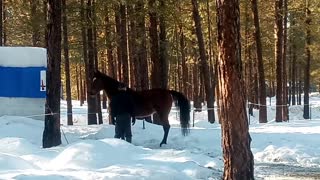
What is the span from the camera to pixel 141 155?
11023mm

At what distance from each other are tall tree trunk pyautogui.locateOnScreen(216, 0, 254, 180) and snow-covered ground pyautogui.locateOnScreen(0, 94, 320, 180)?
120 centimetres

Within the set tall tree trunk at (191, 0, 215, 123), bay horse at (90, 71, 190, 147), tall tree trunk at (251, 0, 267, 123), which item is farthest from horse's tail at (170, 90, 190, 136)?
tall tree trunk at (251, 0, 267, 123)

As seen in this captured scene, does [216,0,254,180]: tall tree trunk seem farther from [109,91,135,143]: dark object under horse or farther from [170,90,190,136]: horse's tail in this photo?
[170,90,190,136]: horse's tail

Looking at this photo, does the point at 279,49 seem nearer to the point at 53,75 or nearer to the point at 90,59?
the point at 90,59

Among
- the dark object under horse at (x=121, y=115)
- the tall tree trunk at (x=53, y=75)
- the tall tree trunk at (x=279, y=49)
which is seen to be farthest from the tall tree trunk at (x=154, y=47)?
the tall tree trunk at (x=279, y=49)

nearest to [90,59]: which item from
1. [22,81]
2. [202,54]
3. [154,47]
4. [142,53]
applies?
[142,53]

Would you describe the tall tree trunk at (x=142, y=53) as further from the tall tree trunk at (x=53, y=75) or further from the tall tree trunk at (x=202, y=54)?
the tall tree trunk at (x=53, y=75)

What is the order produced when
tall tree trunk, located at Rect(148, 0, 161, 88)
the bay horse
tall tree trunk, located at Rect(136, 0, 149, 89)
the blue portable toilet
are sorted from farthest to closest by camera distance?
tall tree trunk, located at Rect(136, 0, 149, 89)
tall tree trunk, located at Rect(148, 0, 161, 88)
the blue portable toilet
the bay horse

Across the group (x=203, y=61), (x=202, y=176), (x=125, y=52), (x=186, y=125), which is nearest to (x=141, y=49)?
(x=125, y=52)

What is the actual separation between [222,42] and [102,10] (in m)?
13.2

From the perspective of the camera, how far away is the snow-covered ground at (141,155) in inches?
349

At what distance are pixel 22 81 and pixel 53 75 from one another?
18.3 feet

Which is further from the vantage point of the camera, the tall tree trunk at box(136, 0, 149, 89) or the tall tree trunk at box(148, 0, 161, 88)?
the tall tree trunk at box(136, 0, 149, 89)

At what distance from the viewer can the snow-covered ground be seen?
8.86 m
